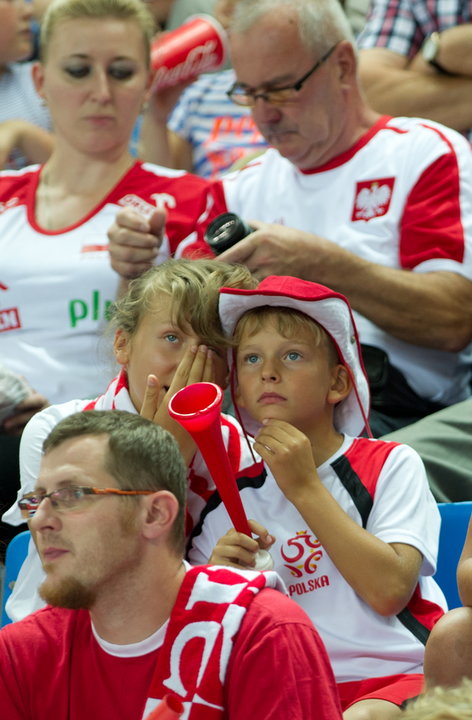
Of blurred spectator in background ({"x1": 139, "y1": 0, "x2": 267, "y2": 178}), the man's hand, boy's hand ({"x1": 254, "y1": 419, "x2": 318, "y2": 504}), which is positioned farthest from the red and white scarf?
blurred spectator in background ({"x1": 139, "y1": 0, "x2": 267, "y2": 178})

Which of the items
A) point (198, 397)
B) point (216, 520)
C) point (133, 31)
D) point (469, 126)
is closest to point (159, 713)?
point (198, 397)

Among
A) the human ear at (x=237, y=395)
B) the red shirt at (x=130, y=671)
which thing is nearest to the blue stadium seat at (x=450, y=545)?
the human ear at (x=237, y=395)

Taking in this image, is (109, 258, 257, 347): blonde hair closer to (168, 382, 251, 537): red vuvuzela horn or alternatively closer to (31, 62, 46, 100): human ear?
(168, 382, 251, 537): red vuvuzela horn

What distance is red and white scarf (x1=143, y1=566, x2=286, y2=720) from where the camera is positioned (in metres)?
1.53

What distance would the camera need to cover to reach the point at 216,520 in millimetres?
2016

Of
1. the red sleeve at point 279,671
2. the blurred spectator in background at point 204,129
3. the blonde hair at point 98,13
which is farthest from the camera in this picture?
the blurred spectator in background at point 204,129

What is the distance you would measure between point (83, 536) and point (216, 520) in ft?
1.57

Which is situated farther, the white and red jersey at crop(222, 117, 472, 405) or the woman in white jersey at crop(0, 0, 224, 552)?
the woman in white jersey at crop(0, 0, 224, 552)

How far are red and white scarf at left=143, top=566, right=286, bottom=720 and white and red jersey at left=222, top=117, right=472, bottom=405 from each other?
126 centimetres

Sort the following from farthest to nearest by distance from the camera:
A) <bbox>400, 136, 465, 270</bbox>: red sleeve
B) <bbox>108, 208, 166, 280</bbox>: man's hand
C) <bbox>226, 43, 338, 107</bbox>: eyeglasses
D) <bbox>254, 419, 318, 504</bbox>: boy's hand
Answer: <bbox>226, 43, 338, 107</bbox>: eyeglasses < <bbox>400, 136, 465, 270</bbox>: red sleeve < <bbox>108, 208, 166, 280</bbox>: man's hand < <bbox>254, 419, 318, 504</bbox>: boy's hand

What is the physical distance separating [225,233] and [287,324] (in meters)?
0.47

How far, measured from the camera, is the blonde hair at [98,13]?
304 cm

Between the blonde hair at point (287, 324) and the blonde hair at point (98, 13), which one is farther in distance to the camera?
the blonde hair at point (98, 13)

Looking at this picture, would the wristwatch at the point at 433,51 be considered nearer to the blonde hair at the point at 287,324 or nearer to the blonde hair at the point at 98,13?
the blonde hair at the point at 98,13
